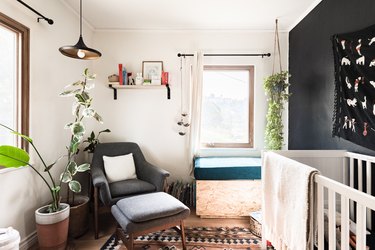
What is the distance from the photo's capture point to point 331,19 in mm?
1979

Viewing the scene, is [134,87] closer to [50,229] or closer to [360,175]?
[50,229]

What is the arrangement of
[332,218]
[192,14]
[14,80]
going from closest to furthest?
[332,218]
[14,80]
[192,14]

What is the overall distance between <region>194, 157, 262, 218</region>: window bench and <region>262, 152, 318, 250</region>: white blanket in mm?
620

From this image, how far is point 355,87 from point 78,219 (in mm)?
2796

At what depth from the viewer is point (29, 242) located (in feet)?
6.23

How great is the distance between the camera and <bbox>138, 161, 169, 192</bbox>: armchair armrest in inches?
88.1

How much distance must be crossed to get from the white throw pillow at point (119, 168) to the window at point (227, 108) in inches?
42.4

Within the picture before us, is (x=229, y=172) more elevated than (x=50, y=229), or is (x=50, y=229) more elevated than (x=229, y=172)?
(x=229, y=172)

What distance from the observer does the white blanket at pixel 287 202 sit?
1185 millimetres

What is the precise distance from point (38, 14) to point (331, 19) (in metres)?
2.82

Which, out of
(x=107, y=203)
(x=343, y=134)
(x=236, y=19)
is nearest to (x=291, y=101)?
(x=343, y=134)

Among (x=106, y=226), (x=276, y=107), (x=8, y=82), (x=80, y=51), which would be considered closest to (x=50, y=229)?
(x=106, y=226)

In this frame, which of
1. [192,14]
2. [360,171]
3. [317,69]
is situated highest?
[192,14]

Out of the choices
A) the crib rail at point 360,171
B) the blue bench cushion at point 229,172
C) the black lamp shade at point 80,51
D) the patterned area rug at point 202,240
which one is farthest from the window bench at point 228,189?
the black lamp shade at point 80,51
